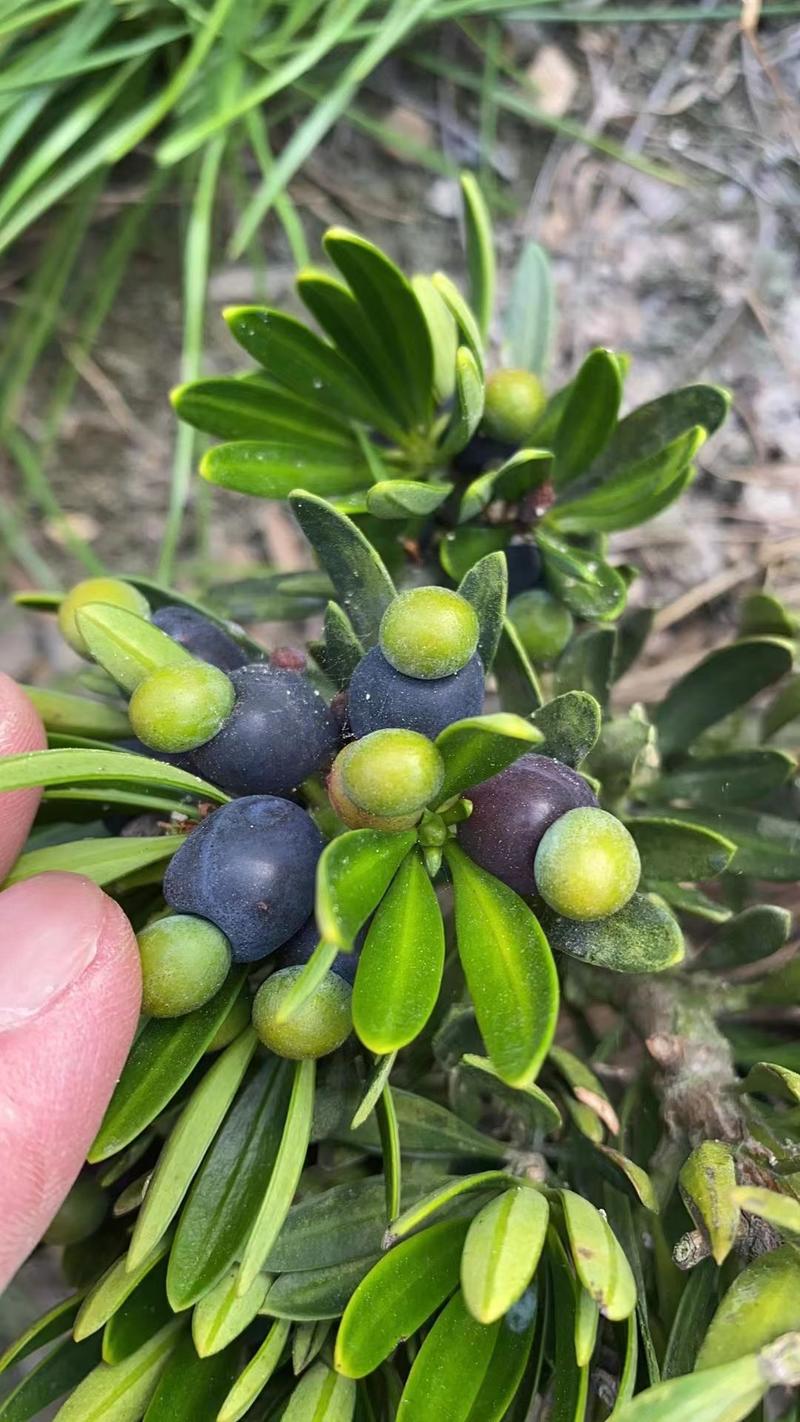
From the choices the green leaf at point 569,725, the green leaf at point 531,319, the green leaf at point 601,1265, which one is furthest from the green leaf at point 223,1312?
the green leaf at point 531,319

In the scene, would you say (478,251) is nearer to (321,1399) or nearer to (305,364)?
(305,364)

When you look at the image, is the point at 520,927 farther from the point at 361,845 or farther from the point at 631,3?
the point at 631,3

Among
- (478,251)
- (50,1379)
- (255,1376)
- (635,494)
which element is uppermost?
(478,251)

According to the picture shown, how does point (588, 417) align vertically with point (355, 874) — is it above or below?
above

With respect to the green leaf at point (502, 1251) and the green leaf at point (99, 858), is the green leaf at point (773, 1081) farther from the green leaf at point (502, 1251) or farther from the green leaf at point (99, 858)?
the green leaf at point (99, 858)

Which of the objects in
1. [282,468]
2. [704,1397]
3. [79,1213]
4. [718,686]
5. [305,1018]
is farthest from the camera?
[718,686]

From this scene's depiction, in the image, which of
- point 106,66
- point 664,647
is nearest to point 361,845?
point 664,647

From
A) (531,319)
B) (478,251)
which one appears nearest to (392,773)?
(478,251)
